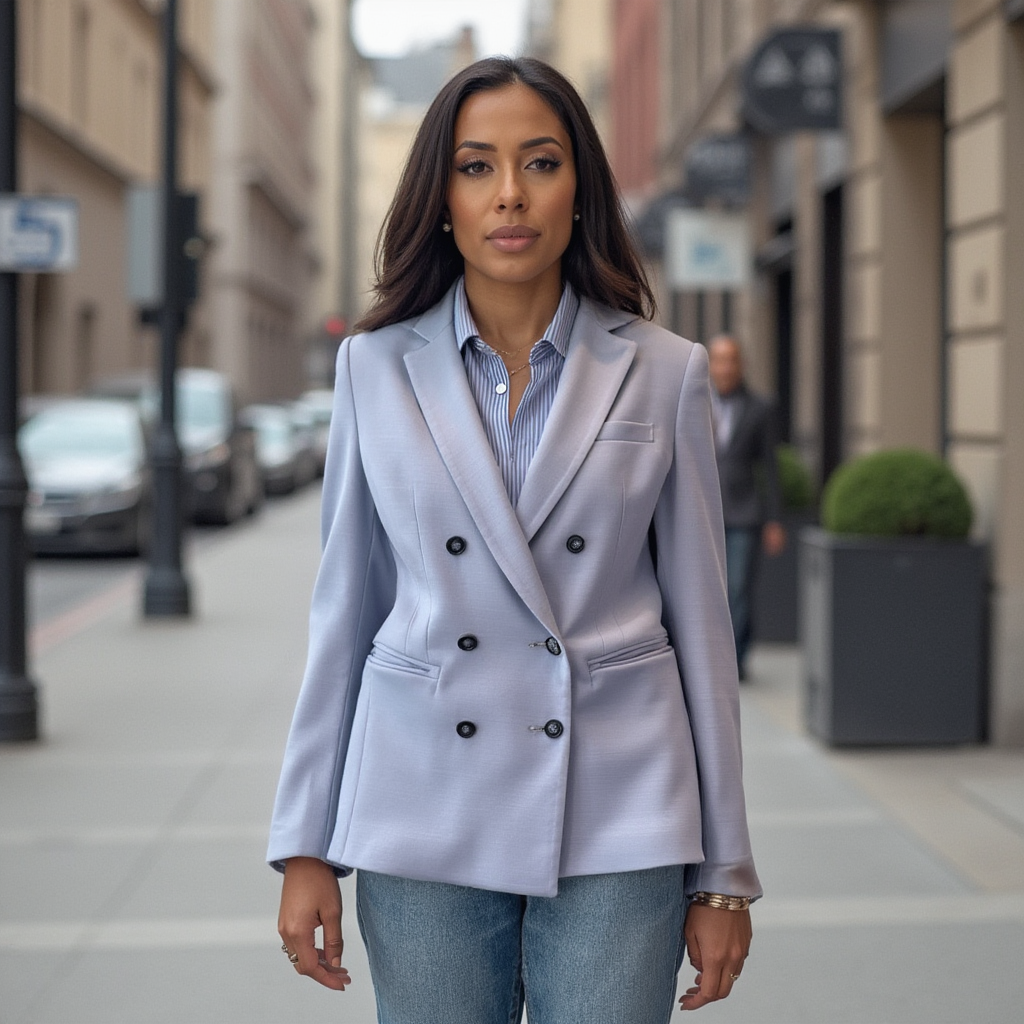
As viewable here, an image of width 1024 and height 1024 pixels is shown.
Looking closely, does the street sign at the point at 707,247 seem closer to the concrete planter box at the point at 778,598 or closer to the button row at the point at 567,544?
the concrete planter box at the point at 778,598

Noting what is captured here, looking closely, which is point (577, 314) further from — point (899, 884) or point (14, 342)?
point (14, 342)

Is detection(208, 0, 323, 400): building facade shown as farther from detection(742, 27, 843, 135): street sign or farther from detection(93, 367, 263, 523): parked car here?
detection(742, 27, 843, 135): street sign

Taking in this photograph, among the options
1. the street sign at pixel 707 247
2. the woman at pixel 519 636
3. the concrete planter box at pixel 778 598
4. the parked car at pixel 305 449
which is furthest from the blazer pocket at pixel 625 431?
the parked car at pixel 305 449

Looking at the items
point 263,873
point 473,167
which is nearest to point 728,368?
point 263,873

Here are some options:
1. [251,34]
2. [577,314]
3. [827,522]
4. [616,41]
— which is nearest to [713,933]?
[577,314]

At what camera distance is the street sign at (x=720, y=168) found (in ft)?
46.7

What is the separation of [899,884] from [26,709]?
13.5 feet

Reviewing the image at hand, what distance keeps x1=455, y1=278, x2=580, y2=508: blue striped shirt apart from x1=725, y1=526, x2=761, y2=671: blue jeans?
7062 millimetres

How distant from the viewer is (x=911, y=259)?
A: 35.3ft

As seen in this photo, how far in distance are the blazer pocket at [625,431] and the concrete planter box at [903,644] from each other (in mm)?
5347

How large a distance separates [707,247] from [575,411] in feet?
36.0

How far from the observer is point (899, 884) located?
5352 mm

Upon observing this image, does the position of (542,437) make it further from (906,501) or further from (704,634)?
(906,501)

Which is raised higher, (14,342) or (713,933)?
(14,342)
